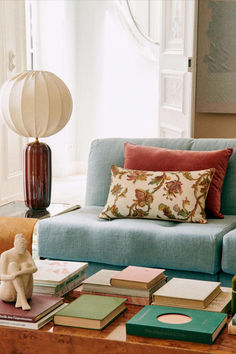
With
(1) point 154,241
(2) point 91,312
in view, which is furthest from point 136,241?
(2) point 91,312

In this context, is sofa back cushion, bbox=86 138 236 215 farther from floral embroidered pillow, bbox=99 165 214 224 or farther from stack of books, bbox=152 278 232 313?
stack of books, bbox=152 278 232 313

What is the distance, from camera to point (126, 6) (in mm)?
6570

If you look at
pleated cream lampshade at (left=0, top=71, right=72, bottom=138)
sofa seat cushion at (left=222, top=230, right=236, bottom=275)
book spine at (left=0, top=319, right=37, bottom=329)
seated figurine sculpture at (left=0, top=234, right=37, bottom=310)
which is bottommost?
sofa seat cushion at (left=222, top=230, right=236, bottom=275)

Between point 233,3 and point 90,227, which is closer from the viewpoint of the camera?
point 90,227

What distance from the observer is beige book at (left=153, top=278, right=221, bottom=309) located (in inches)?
75.3

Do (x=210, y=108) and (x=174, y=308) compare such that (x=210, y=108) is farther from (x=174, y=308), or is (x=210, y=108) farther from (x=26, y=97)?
(x=174, y=308)

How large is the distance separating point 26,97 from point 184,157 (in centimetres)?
86

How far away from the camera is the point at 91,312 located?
A: 186 cm

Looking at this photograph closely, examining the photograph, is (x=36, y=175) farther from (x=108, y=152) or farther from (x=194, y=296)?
(x=194, y=296)

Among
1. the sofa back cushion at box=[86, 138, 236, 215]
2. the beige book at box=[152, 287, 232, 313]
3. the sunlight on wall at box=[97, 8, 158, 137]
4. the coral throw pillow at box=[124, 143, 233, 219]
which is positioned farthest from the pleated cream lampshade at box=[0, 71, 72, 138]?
the sunlight on wall at box=[97, 8, 158, 137]

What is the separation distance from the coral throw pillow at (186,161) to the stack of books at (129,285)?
107 cm

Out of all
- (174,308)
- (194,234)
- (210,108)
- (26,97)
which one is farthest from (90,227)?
(210,108)

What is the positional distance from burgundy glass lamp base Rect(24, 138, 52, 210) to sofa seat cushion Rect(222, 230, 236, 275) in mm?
1070

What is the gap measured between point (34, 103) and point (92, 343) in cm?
173
